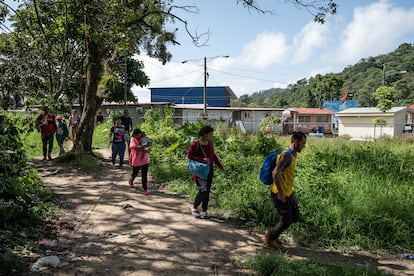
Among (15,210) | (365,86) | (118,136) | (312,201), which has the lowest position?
(312,201)

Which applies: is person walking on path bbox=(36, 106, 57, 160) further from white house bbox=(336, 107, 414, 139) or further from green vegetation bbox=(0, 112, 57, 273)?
white house bbox=(336, 107, 414, 139)

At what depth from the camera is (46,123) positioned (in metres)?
9.75

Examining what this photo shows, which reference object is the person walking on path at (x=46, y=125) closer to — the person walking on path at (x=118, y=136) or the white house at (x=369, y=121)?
the person walking on path at (x=118, y=136)

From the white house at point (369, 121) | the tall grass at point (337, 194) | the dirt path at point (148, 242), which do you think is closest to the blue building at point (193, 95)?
the white house at point (369, 121)

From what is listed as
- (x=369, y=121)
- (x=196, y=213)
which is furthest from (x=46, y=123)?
(x=369, y=121)

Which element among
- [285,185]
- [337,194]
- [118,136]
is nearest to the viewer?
[285,185]

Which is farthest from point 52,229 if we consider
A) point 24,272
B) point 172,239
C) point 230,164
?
point 230,164

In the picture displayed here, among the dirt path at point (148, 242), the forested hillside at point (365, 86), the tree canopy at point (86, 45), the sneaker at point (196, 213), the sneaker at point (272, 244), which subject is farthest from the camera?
the forested hillside at point (365, 86)

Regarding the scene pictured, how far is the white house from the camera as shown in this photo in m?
27.9

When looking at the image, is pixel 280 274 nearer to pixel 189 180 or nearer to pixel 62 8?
pixel 189 180

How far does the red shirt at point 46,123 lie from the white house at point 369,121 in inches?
990

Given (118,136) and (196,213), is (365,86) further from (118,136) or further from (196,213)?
(196,213)

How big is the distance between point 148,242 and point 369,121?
31195 millimetres

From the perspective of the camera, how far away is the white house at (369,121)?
1098 inches
